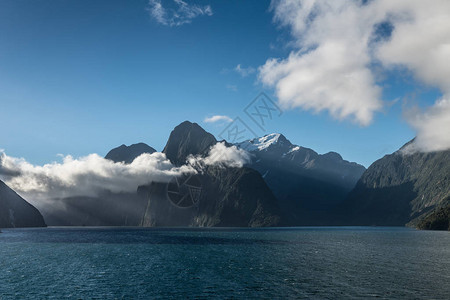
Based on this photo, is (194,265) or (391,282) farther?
(194,265)

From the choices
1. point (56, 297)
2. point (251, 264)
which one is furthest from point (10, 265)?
point (251, 264)

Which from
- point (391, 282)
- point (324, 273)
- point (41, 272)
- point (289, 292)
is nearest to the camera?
point (289, 292)

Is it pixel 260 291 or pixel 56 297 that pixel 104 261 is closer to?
pixel 56 297

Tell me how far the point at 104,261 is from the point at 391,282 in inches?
3300

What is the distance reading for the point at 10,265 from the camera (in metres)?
98.9

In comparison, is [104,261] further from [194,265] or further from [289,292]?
[289,292]

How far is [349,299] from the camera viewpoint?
5747cm

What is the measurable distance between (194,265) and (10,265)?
55.1 metres

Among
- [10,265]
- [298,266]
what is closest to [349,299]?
[298,266]

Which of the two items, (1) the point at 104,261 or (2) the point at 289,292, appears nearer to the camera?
(2) the point at 289,292

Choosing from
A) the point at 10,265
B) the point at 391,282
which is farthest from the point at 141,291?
the point at 10,265

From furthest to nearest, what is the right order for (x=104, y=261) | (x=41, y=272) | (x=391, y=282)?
1. (x=104, y=261)
2. (x=41, y=272)
3. (x=391, y=282)

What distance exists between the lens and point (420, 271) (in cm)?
8312

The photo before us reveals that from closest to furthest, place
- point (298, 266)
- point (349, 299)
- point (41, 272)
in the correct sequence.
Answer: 1. point (349, 299)
2. point (41, 272)
3. point (298, 266)
